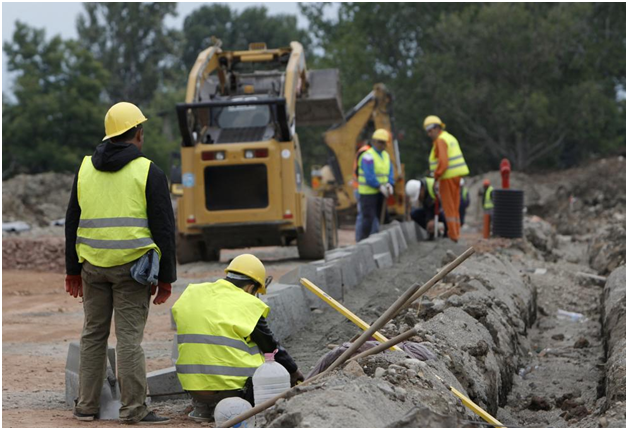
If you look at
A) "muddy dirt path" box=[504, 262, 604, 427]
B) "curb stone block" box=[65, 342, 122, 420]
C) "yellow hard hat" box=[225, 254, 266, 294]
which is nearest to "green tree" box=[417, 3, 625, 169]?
"muddy dirt path" box=[504, 262, 604, 427]

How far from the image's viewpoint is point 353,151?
24234 millimetres

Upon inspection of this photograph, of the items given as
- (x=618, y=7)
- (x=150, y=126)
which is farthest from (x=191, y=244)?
(x=150, y=126)

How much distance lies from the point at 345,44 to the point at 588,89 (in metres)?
11.6

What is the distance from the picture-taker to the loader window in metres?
16.2

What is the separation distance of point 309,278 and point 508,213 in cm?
691

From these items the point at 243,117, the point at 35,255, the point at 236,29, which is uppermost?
the point at 236,29

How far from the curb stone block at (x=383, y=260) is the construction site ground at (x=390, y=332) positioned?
17 centimetres

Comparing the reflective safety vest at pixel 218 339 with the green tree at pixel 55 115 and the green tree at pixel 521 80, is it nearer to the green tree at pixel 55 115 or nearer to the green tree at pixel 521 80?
the green tree at pixel 521 80

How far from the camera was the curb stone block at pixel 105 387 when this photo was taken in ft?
22.1

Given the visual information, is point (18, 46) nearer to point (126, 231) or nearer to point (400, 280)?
point (400, 280)

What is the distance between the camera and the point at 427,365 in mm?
6234

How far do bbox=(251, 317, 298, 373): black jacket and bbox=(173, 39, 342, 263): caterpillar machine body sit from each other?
9040 mm

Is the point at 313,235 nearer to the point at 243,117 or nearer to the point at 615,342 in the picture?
the point at 243,117

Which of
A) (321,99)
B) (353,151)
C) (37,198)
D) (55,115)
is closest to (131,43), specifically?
(55,115)
